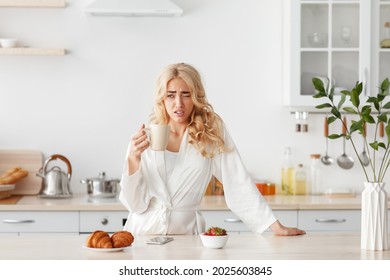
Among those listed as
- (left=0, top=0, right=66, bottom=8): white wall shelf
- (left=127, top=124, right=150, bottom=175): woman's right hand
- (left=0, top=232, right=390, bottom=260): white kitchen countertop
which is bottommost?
(left=0, top=232, right=390, bottom=260): white kitchen countertop

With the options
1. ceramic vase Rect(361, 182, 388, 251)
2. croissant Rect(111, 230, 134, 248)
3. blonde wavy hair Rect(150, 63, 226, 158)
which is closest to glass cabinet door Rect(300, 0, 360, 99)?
blonde wavy hair Rect(150, 63, 226, 158)

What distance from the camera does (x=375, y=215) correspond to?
291cm

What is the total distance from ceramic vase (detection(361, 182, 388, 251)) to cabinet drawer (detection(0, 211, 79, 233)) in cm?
209

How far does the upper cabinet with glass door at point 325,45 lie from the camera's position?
15.7 feet

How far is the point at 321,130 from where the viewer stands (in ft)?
16.9

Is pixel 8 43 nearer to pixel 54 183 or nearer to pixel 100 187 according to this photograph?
pixel 54 183

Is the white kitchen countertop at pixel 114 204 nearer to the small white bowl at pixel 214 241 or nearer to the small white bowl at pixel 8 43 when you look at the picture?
the small white bowl at pixel 8 43

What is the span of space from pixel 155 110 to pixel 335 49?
5.46ft

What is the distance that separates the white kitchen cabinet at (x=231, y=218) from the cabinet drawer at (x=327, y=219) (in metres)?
0.05

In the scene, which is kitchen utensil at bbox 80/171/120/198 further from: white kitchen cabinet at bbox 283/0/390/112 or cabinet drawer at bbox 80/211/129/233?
white kitchen cabinet at bbox 283/0/390/112

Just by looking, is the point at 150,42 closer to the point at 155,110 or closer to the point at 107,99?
the point at 107,99

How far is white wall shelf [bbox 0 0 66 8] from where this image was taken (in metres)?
4.80

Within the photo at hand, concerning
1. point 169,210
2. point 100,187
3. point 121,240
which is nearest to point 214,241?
point 121,240
